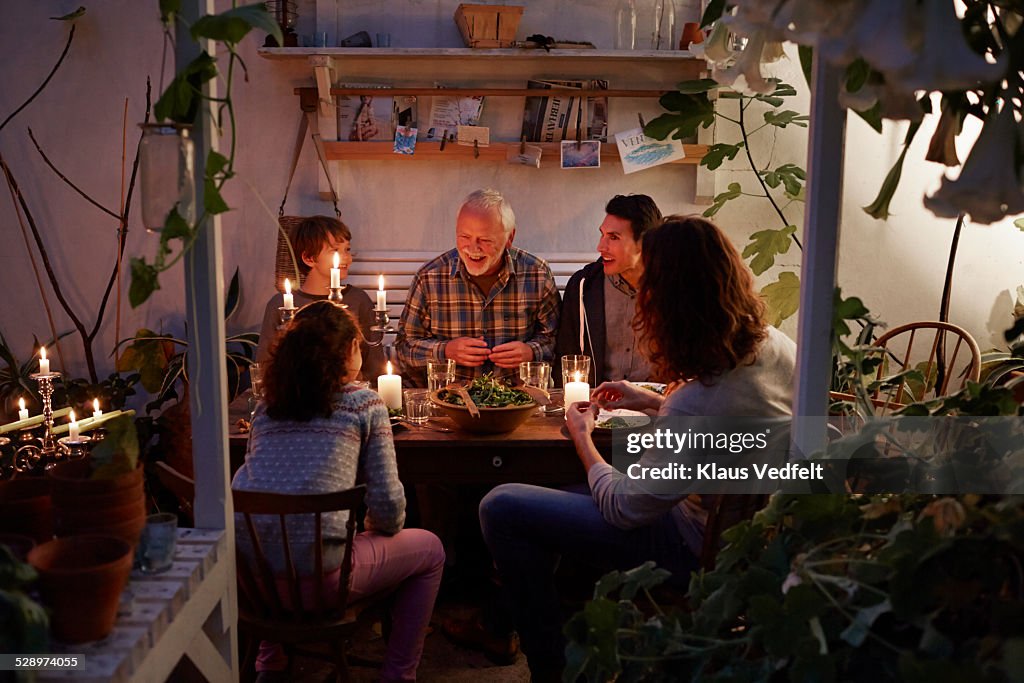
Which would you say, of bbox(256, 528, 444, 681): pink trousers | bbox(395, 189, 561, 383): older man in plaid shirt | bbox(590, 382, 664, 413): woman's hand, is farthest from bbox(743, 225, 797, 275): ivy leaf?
bbox(256, 528, 444, 681): pink trousers

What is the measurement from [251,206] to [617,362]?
1.82 metres

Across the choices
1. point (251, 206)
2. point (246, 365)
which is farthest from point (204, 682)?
point (251, 206)

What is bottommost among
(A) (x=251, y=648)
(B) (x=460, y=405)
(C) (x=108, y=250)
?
(A) (x=251, y=648)

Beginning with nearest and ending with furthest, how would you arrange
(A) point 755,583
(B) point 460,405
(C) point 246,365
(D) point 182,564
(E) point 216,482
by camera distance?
(A) point 755,583 → (D) point 182,564 → (E) point 216,482 → (B) point 460,405 → (C) point 246,365

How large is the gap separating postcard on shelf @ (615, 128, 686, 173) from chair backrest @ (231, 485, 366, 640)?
223cm

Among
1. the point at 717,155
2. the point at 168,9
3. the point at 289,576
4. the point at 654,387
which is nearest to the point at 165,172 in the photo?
the point at 168,9

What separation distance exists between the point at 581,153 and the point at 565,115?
190 mm

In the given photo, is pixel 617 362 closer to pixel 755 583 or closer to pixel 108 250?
pixel 755 583

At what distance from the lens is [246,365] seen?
363cm

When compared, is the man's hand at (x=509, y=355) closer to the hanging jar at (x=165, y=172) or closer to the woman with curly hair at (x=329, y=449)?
the woman with curly hair at (x=329, y=449)

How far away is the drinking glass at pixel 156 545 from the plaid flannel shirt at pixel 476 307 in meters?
2.01

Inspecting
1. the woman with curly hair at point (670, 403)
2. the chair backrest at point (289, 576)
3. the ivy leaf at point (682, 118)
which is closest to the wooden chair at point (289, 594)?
the chair backrest at point (289, 576)

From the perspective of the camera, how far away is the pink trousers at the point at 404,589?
2.15 metres

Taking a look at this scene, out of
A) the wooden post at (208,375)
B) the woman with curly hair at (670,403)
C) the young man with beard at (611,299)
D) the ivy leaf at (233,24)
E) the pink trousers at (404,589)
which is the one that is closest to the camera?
the ivy leaf at (233,24)
